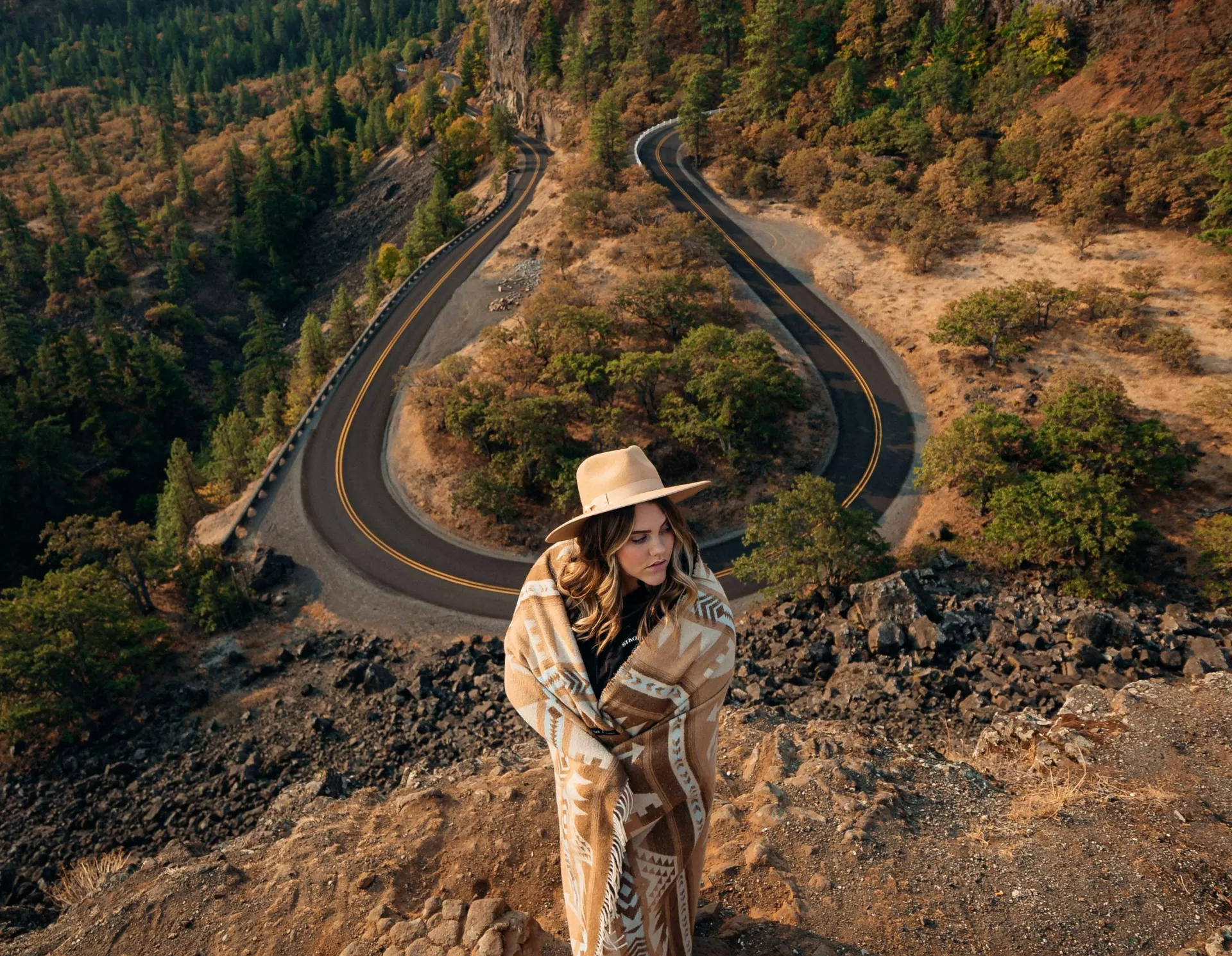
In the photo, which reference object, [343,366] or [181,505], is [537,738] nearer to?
[181,505]

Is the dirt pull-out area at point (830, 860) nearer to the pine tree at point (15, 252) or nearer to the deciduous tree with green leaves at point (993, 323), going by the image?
the deciduous tree with green leaves at point (993, 323)

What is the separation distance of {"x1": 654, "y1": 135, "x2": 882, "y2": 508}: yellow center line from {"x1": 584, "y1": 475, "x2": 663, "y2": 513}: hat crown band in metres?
26.5

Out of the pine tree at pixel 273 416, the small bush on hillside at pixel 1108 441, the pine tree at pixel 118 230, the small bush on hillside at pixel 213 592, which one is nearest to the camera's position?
the small bush on hillside at pixel 1108 441

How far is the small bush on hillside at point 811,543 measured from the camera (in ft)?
74.7

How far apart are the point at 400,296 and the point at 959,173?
123 feet

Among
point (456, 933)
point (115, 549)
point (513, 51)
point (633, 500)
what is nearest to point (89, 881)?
point (456, 933)

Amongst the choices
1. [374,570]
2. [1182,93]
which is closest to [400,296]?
[374,570]

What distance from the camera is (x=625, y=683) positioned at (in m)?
4.10

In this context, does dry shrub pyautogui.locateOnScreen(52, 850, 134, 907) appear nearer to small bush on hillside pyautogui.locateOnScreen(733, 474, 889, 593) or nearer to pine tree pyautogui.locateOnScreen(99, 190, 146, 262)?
small bush on hillside pyautogui.locateOnScreen(733, 474, 889, 593)

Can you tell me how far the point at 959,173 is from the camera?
150ft

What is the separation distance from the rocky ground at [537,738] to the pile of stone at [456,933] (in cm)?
258

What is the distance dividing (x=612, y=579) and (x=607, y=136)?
56.7 m

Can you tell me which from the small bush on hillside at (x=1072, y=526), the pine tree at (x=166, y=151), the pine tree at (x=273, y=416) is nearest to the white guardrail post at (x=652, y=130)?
the pine tree at (x=273, y=416)

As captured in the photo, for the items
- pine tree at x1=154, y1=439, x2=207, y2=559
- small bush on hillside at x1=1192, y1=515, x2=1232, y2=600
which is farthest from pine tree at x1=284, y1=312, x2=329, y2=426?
small bush on hillside at x1=1192, y1=515, x2=1232, y2=600
